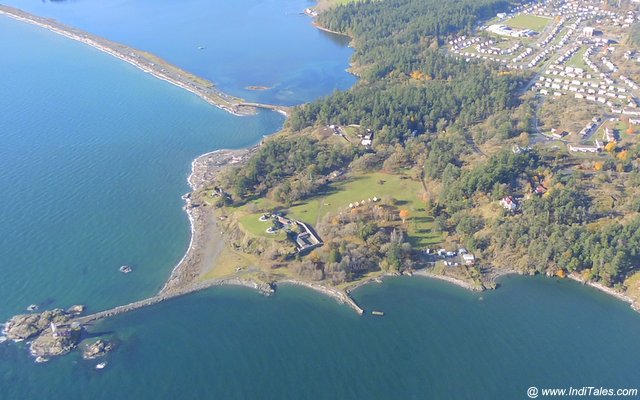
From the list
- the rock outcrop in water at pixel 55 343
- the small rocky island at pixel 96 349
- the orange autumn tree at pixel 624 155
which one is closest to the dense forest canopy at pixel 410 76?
the orange autumn tree at pixel 624 155

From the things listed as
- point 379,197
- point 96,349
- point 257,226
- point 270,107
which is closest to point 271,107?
point 270,107

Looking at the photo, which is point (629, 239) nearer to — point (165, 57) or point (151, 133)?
point (151, 133)

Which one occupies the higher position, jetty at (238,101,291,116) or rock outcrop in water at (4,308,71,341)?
jetty at (238,101,291,116)

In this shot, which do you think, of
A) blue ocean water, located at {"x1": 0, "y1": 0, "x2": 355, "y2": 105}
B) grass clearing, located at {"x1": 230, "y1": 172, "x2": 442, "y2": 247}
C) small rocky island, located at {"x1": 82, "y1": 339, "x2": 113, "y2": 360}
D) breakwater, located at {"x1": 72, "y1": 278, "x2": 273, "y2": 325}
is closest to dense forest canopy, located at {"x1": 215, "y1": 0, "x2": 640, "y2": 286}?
grass clearing, located at {"x1": 230, "y1": 172, "x2": 442, "y2": 247}

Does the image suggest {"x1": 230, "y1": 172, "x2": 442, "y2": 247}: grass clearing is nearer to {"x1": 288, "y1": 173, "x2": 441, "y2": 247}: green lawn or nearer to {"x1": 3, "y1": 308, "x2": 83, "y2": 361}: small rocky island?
{"x1": 288, "y1": 173, "x2": 441, "y2": 247}: green lawn

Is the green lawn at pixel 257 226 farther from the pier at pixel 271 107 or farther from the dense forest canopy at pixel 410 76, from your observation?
the pier at pixel 271 107

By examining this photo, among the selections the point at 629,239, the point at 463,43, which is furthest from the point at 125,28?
the point at 629,239

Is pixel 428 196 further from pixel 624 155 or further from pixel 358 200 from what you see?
pixel 624 155
